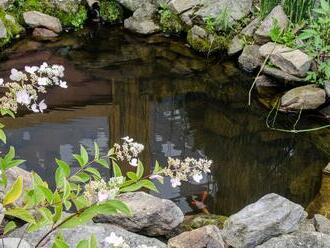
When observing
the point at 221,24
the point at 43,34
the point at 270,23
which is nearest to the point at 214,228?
the point at 270,23

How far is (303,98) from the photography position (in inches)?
213

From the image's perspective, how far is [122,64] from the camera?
22.2ft

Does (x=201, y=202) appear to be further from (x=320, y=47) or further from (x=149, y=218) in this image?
(x=320, y=47)

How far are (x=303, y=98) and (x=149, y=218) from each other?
289 centimetres

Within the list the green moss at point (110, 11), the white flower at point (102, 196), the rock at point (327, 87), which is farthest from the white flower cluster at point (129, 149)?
the green moss at point (110, 11)

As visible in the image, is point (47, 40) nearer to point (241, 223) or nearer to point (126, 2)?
point (126, 2)

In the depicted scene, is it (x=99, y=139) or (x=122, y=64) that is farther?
(x=122, y=64)

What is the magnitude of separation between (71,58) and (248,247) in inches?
180

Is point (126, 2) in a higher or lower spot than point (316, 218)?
higher

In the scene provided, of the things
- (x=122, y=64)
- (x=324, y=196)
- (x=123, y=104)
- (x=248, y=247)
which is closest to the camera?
(x=248, y=247)

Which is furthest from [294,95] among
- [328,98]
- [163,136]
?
[163,136]

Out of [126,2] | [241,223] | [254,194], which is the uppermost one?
[126,2]

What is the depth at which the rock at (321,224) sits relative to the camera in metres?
3.39

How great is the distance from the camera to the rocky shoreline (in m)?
2.98
